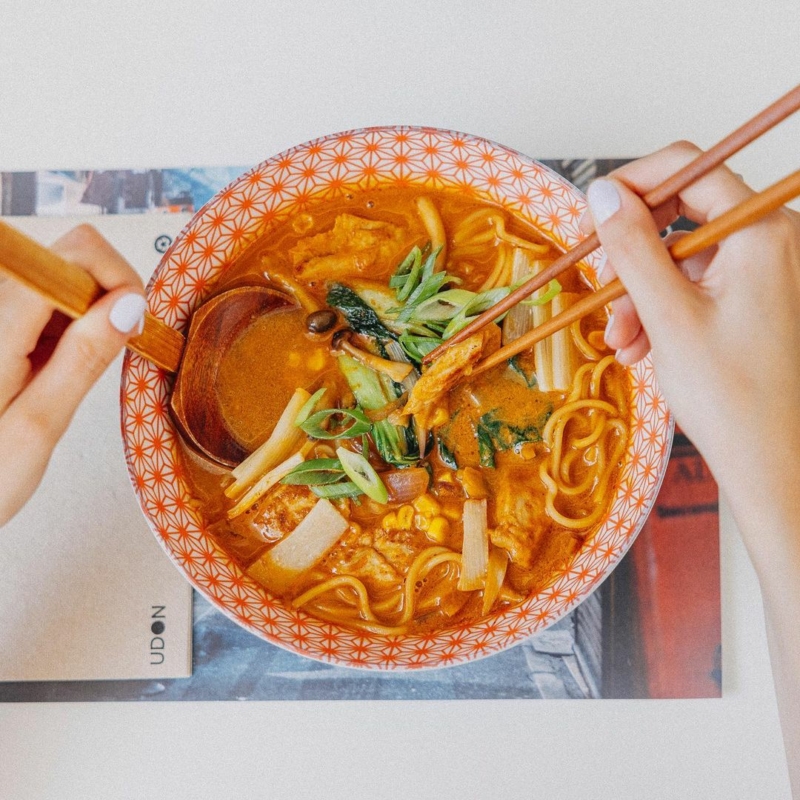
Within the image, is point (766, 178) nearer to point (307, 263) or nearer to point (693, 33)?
point (693, 33)

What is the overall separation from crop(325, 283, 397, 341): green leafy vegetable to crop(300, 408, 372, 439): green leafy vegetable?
234mm

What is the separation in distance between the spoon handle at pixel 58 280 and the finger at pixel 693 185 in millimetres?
1191

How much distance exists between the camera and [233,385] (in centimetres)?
216

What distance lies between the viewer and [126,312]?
1.64 m

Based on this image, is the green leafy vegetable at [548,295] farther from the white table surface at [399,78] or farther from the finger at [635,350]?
the white table surface at [399,78]

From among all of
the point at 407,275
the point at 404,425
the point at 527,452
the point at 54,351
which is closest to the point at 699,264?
the point at 527,452

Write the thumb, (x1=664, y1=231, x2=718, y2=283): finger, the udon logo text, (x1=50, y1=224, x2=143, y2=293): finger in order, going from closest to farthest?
the thumb < (x1=50, y1=224, x2=143, y2=293): finger < (x1=664, y1=231, x2=718, y2=283): finger < the udon logo text

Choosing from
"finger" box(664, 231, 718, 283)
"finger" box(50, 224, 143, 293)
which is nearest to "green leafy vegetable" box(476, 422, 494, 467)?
"finger" box(664, 231, 718, 283)

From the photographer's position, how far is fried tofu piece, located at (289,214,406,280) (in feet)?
7.11

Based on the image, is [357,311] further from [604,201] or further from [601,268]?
[604,201]

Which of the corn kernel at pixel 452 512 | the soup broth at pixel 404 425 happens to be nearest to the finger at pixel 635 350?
the soup broth at pixel 404 425

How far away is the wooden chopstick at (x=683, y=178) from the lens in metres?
1.27

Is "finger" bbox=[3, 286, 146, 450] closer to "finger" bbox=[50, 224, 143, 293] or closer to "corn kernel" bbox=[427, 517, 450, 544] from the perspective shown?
"finger" bbox=[50, 224, 143, 293]

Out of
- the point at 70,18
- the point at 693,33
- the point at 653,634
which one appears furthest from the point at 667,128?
the point at 70,18
